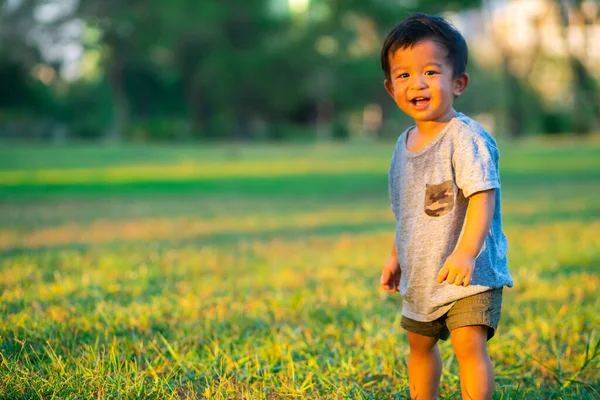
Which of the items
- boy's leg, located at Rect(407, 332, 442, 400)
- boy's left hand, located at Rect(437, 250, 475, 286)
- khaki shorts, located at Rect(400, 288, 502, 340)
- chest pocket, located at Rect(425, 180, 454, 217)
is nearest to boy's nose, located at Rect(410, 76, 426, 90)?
chest pocket, located at Rect(425, 180, 454, 217)

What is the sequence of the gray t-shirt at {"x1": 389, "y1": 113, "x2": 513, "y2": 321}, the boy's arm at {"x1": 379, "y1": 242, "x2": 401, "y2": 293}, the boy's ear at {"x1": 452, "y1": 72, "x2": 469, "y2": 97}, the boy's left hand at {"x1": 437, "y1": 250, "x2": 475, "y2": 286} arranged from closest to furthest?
the boy's left hand at {"x1": 437, "y1": 250, "x2": 475, "y2": 286}
the gray t-shirt at {"x1": 389, "y1": 113, "x2": 513, "y2": 321}
the boy's ear at {"x1": 452, "y1": 72, "x2": 469, "y2": 97}
the boy's arm at {"x1": 379, "y1": 242, "x2": 401, "y2": 293}

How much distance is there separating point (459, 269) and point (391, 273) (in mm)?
463

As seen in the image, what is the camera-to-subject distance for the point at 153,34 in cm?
4388

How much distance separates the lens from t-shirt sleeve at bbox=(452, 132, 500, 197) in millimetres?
2066

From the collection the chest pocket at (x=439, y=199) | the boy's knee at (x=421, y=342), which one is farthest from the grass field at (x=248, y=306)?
the chest pocket at (x=439, y=199)

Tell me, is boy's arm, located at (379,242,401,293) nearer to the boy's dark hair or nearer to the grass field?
the grass field

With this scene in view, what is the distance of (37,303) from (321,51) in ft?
165

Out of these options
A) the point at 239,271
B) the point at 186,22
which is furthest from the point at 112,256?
the point at 186,22

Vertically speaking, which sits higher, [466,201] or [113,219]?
[466,201]

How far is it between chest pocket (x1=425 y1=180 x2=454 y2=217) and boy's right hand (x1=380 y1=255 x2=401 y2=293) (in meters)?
0.30

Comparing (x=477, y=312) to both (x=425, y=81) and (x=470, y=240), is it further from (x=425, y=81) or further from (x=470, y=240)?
(x=425, y=81)

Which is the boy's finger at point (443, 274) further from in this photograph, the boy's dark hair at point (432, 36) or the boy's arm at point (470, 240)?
the boy's dark hair at point (432, 36)

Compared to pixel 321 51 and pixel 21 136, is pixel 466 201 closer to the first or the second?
pixel 21 136

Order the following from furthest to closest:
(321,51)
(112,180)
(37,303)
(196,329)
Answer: (321,51) < (112,180) < (37,303) < (196,329)
